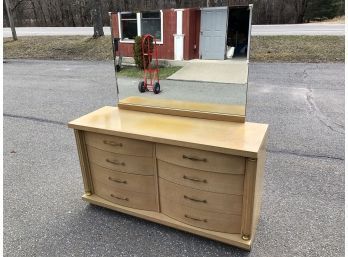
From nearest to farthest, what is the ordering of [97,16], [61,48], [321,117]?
[321,117]
[97,16]
[61,48]

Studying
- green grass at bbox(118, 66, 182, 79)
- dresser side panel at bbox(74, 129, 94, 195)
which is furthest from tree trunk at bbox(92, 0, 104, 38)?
dresser side panel at bbox(74, 129, 94, 195)

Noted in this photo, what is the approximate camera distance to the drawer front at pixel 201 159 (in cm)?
175

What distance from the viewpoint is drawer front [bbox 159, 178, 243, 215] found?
1.88 metres

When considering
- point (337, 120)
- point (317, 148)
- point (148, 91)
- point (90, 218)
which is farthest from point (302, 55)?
point (90, 218)

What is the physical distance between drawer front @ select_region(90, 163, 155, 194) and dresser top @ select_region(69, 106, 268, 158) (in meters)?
0.34

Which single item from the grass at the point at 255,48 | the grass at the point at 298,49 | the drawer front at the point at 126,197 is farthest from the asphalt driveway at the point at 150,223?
the grass at the point at 255,48

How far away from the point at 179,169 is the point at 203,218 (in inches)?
15.2

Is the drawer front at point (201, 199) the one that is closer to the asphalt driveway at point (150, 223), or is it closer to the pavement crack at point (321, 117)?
the asphalt driveway at point (150, 223)

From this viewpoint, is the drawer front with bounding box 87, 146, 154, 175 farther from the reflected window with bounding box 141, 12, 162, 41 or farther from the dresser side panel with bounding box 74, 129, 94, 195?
the reflected window with bounding box 141, 12, 162, 41

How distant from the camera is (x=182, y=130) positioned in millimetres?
1977

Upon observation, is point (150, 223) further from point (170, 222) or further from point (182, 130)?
point (182, 130)

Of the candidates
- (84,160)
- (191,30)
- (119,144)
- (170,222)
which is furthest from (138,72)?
(170,222)

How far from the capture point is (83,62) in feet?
32.2

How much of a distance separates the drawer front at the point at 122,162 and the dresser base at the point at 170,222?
1.09 ft
